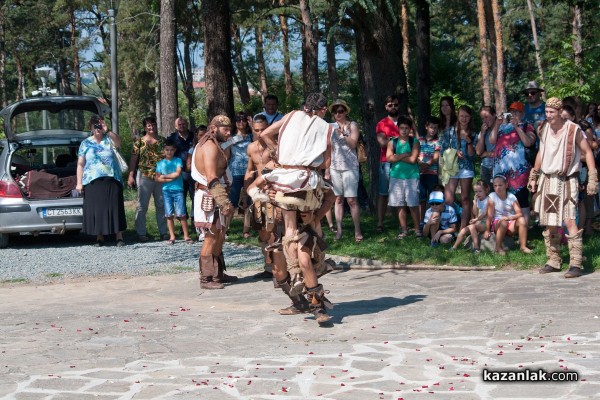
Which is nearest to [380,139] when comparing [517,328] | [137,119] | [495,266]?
[495,266]

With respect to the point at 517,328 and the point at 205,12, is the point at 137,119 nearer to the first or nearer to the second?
the point at 205,12

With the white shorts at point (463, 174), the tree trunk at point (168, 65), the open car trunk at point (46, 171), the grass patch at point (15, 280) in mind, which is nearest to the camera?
the grass patch at point (15, 280)

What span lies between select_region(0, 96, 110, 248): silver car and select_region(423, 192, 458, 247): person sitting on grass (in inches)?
211

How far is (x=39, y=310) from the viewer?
10.7 meters

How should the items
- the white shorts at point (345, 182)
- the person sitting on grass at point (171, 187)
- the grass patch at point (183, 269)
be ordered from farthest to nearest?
the person sitting on grass at point (171, 187)
the white shorts at point (345, 182)
the grass patch at point (183, 269)

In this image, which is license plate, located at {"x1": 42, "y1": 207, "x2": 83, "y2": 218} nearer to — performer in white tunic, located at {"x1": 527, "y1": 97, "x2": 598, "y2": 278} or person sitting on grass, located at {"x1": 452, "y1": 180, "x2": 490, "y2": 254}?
person sitting on grass, located at {"x1": 452, "y1": 180, "x2": 490, "y2": 254}

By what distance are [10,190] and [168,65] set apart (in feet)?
28.6

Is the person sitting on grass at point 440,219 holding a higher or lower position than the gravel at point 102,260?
higher

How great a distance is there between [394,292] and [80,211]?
20.7 ft

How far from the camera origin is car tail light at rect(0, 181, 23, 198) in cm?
1553

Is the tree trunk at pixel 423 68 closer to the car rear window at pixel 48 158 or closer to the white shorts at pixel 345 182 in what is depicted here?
the white shorts at pixel 345 182

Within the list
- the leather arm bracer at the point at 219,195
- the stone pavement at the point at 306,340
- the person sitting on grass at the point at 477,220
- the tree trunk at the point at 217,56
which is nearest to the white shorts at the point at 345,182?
the person sitting on grass at the point at 477,220

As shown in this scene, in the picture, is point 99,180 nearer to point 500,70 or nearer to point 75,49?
point 500,70

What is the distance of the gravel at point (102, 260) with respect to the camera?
13.3m
